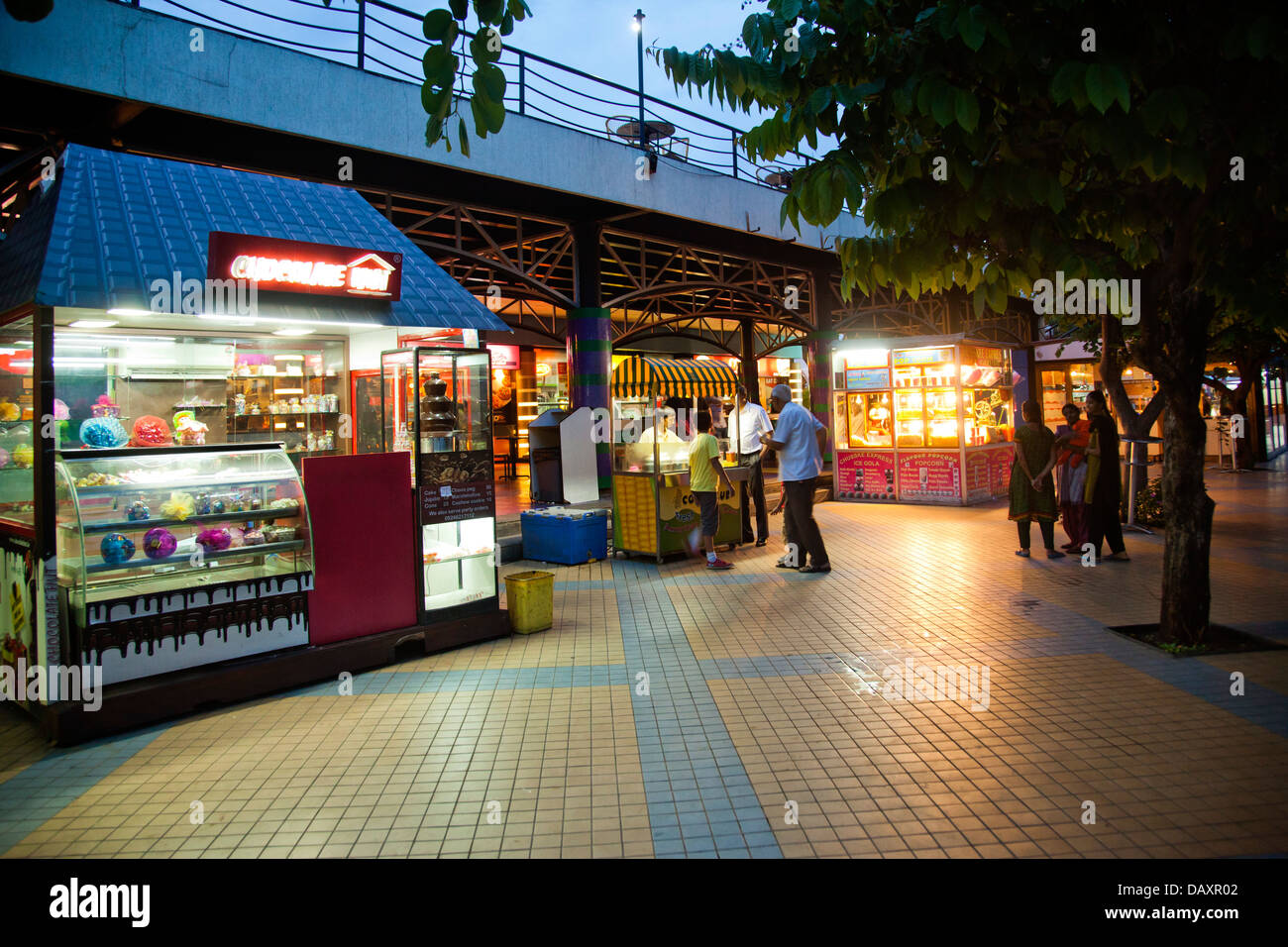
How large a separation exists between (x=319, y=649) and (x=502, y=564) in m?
5.08

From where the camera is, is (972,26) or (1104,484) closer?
(972,26)

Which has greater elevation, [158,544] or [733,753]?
[158,544]

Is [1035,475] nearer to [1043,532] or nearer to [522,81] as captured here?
[1043,532]

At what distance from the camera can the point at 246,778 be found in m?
4.20

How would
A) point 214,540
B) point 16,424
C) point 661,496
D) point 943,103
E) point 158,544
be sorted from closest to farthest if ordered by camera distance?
point 943,103 < point 158,544 < point 214,540 < point 16,424 < point 661,496

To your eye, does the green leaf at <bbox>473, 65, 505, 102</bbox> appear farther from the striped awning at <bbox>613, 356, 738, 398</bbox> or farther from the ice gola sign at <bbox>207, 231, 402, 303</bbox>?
the striped awning at <bbox>613, 356, 738, 398</bbox>

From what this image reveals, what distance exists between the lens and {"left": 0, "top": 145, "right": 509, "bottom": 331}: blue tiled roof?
206 inches

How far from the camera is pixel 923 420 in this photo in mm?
15281

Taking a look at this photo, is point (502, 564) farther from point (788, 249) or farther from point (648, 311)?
point (648, 311)

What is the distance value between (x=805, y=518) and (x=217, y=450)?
5957 millimetres

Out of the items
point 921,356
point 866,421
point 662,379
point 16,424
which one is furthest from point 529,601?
point 662,379

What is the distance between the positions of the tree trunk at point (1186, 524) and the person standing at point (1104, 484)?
324cm

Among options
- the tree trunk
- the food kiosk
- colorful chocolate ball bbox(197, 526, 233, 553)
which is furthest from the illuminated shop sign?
colorful chocolate ball bbox(197, 526, 233, 553)
